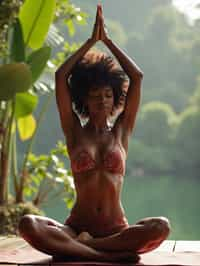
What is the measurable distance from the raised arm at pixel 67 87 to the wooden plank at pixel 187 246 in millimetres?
644

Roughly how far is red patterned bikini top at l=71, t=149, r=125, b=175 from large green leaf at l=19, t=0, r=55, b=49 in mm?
1197

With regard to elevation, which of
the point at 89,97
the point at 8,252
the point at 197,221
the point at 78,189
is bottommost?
the point at 197,221

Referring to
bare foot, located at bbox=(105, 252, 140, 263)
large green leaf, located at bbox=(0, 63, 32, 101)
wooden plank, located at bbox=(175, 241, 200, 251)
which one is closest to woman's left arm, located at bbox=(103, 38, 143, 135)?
bare foot, located at bbox=(105, 252, 140, 263)

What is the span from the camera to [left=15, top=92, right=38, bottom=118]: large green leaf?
131 inches

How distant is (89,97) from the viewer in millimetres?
2215

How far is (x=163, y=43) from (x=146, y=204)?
3184 millimetres

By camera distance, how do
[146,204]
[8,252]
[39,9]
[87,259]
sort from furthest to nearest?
1. [146,204]
2. [39,9]
3. [8,252]
4. [87,259]

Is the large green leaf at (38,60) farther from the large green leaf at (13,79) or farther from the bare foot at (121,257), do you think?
the bare foot at (121,257)

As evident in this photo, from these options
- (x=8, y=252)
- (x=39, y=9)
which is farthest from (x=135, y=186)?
(x=8, y=252)

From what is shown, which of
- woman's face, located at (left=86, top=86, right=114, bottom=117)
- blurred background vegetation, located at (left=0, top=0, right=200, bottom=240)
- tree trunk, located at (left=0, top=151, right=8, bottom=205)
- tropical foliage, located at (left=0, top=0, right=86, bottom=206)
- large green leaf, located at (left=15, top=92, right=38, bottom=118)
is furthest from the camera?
blurred background vegetation, located at (left=0, top=0, right=200, bottom=240)

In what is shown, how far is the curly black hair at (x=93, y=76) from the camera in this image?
7.25ft

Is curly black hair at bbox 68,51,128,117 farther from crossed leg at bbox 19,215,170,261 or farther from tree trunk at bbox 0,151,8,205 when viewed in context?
tree trunk at bbox 0,151,8,205

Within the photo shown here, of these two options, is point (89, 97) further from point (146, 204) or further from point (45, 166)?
point (146, 204)

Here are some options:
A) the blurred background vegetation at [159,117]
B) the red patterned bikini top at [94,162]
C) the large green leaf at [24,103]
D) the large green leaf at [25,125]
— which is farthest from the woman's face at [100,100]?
the blurred background vegetation at [159,117]
